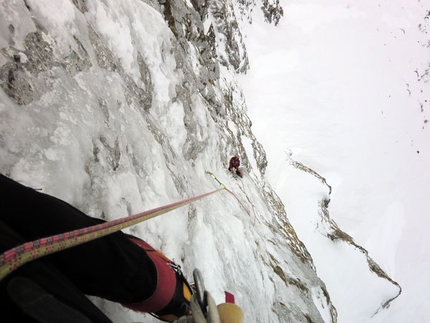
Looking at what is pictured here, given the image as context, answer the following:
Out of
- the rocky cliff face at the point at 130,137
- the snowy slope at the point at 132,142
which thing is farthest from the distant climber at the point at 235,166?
the rocky cliff face at the point at 130,137

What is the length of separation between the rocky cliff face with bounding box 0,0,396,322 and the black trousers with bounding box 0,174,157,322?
2.07ft

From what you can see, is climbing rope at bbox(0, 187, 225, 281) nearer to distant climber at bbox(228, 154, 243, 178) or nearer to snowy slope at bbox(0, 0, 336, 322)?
snowy slope at bbox(0, 0, 336, 322)

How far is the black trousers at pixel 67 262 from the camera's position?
2.89ft

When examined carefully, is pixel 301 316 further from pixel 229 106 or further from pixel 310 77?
pixel 310 77

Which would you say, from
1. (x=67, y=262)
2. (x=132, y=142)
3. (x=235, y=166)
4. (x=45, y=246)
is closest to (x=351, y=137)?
(x=235, y=166)

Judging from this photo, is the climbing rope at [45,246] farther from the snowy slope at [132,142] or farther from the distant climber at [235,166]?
the distant climber at [235,166]

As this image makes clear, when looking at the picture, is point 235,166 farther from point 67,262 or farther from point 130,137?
point 67,262

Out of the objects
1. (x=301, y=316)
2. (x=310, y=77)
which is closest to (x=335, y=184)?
(x=310, y=77)

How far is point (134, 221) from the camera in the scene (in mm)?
1402

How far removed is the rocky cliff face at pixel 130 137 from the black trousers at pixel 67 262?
2.07ft

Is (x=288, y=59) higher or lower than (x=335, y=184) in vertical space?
higher

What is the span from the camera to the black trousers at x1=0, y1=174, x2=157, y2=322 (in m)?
0.88

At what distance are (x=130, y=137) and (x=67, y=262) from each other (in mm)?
2069

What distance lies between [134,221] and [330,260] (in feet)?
33.8
